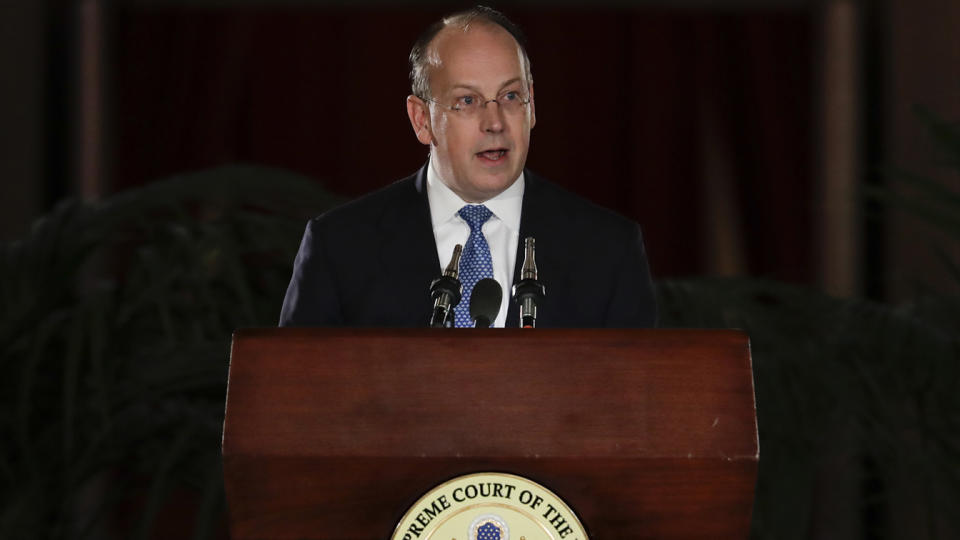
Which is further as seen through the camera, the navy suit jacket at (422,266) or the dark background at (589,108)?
the dark background at (589,108)

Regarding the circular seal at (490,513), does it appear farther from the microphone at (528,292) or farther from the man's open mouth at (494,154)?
the man's open mouth at (494,154)

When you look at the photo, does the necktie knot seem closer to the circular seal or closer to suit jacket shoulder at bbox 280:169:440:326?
suit jacket shoulder at bbox 280:169:440:326

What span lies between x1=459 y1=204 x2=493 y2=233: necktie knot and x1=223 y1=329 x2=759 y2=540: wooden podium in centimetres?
14

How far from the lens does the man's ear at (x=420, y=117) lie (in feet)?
2.77

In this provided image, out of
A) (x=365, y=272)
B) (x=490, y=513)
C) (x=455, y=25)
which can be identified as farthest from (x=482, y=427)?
(x=455, y=25)

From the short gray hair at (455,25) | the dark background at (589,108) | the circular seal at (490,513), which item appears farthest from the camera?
the dark background at (589,108)

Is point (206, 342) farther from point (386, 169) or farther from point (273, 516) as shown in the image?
point (386, 169)

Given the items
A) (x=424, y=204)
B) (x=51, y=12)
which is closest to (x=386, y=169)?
→ (x=51, y=12)

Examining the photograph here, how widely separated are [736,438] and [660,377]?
0.06 m

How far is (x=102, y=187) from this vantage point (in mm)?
4383

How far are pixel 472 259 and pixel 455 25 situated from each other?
162 mm

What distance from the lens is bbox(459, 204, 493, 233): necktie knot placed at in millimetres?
860

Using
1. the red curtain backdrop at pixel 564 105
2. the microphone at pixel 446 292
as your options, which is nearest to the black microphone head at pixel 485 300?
the microphone at pixel 446 292

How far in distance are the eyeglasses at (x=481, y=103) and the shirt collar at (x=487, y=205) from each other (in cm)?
6
